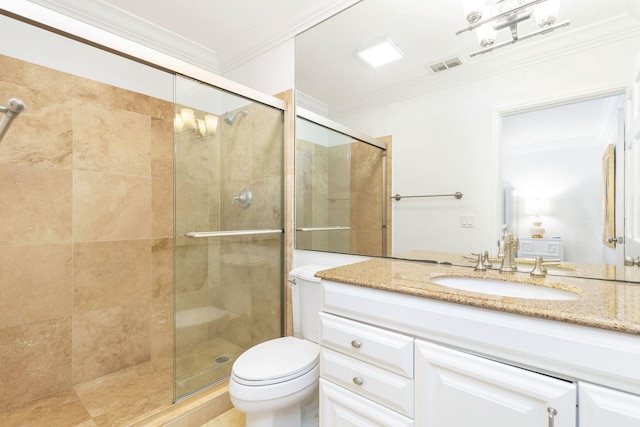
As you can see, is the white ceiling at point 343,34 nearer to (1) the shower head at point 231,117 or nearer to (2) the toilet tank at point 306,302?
(1) the shower head at point 231,117

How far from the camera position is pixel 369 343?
1001 millimetres

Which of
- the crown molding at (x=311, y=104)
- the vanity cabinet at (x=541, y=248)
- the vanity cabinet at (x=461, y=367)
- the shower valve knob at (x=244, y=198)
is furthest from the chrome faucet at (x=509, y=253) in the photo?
the shower valve knob at (x=244, y=198)

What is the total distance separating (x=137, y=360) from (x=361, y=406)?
6.01 feet

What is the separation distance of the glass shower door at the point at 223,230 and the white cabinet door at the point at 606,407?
1.69 meters

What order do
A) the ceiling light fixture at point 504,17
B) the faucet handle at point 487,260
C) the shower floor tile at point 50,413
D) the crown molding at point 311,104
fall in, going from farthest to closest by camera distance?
the crown molding at point 311,104 < the shower floor tile at point 50,413 < the faucet handle at point 487,260 < the ceiling light fixture at point 504,17

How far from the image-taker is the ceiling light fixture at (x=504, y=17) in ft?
3.92

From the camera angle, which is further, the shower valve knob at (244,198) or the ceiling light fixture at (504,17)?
the shower valve knob at (244,198)

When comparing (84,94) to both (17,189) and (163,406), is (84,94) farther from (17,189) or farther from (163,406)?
(163,406)

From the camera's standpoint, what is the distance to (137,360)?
210cm

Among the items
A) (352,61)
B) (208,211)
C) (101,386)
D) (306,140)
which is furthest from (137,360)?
(352,61)

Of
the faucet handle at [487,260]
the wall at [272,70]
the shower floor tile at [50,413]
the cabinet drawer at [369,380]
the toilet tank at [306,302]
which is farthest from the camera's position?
the wall at [272,70]

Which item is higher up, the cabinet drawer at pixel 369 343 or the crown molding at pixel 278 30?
the crown molding at pixel 278 30

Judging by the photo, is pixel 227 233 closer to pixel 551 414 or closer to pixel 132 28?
pixel 132 28

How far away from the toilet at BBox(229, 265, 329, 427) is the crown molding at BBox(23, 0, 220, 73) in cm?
203
